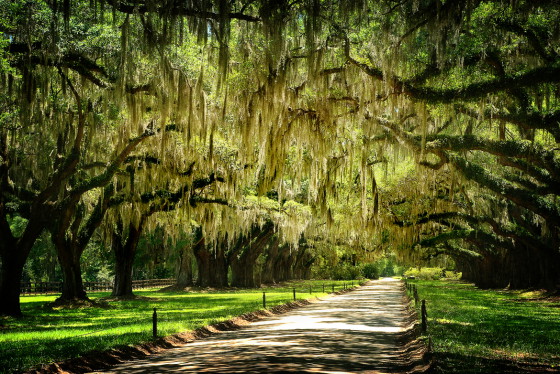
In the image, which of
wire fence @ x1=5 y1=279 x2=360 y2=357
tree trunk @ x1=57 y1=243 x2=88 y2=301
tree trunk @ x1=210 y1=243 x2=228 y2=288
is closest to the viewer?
wire fence @ x1=5 y1=279 x2=360 y2=357

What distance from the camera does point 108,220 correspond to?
26.2m

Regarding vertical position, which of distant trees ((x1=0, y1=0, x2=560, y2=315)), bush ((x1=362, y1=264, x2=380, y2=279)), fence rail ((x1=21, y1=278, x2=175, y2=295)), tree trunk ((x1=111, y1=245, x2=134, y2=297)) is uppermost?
distant trees ((x1=0, y1=0, x2=560, y2=315))

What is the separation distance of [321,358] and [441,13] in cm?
594

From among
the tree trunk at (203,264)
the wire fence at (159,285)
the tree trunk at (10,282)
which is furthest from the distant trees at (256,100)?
the tree trunk at (203,264)

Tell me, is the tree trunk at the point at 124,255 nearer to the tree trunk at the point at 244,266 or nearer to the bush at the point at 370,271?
the tree trunk at the point at 244,266

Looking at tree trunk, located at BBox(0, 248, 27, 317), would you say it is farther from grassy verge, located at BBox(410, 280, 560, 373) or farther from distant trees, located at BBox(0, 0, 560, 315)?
grassy verge, located at BBox(410, 280, 560, 373)

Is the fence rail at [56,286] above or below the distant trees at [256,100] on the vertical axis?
below

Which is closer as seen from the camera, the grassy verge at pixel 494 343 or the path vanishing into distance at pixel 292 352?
the grassy verge at pixel 494 343

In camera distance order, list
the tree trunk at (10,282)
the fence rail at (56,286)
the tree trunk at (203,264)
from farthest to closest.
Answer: the fence rail at (56,286), the tree trunk at (203,264), the tree trunk at (10,282)

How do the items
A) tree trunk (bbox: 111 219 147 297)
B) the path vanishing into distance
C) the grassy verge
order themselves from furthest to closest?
tree trunk (bbox: 111 219 147 297)
the path vanishing into distance
the grassy verge

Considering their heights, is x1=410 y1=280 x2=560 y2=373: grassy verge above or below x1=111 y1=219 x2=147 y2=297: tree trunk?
below

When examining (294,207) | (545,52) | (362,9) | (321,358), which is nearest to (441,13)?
(362,9)

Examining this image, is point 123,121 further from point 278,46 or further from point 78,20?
point 278,46

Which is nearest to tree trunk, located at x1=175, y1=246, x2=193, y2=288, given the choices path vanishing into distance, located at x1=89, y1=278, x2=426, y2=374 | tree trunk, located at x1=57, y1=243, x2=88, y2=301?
tree trunk, located at x1=57, y1=243, x2=88, y2=301
